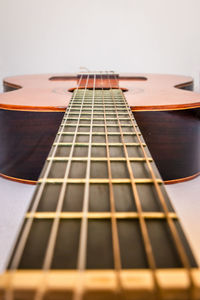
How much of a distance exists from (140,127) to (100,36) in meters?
2.13

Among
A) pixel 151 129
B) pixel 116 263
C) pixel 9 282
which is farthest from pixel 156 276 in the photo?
pixel 151 129

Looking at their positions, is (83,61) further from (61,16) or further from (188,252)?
(188,252)

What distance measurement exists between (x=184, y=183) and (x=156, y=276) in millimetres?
1097

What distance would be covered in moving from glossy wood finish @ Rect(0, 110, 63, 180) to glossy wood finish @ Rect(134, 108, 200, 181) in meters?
0.43

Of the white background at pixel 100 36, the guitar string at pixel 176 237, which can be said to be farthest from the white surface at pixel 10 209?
the white background at pixel 100 36

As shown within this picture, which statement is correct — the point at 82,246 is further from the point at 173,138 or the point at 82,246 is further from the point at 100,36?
the point at 100,36

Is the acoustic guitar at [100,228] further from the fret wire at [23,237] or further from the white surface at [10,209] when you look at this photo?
the white surface at [10,209]

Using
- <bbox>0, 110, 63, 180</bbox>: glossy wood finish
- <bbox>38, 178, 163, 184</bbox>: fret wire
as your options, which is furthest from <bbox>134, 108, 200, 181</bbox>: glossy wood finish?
<bbox>38, 178, 163, 184</bbox>: fret wire

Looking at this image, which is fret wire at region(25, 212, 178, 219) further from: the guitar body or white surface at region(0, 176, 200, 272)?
the guitar body

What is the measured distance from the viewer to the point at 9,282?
259 mm

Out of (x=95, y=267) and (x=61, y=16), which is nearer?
(x=95, y=267)

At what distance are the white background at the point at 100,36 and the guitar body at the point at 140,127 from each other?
1.79 meters

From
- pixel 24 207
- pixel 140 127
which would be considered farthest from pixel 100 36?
pixel 24 207

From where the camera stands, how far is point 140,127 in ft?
3.74
